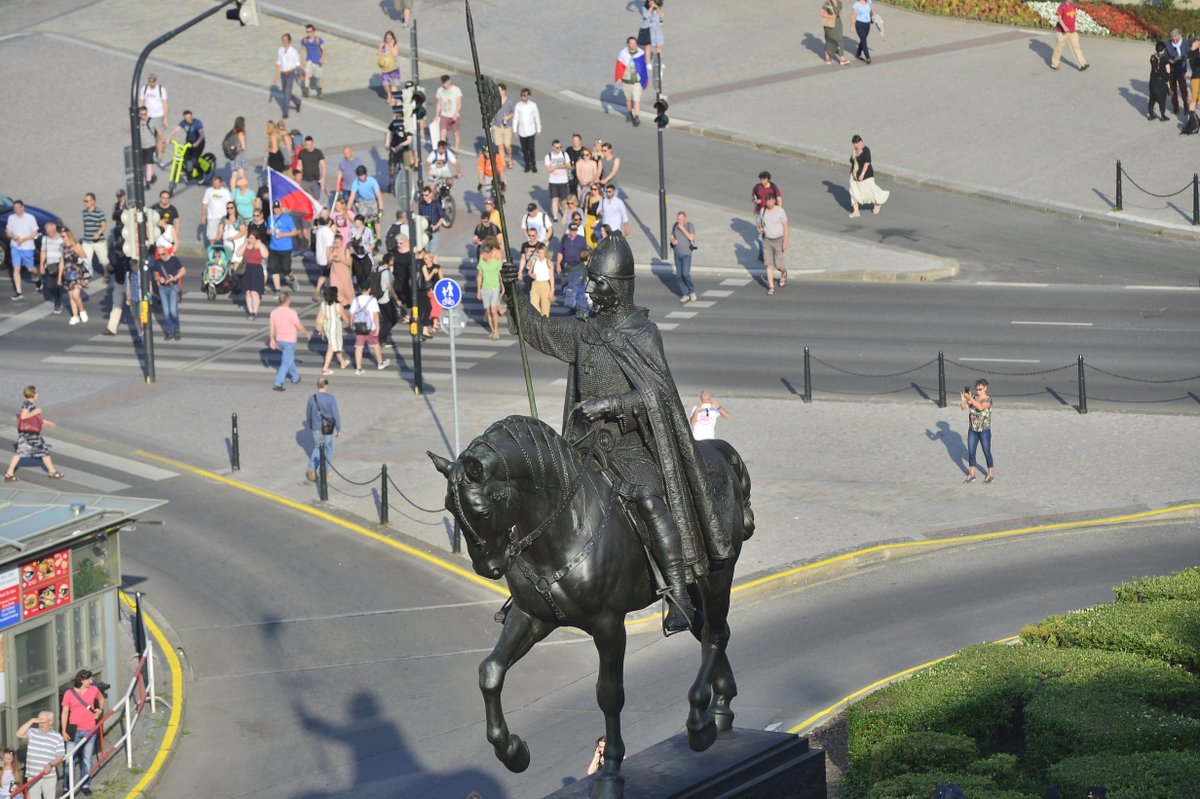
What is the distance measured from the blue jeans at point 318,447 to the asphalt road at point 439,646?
142cm

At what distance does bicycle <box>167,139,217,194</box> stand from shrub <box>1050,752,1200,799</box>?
1290 inches

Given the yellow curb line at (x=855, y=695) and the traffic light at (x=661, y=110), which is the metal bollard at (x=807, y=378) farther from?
the yellow curb line at (x=855, y=695)

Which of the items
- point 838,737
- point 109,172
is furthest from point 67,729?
point 109,172

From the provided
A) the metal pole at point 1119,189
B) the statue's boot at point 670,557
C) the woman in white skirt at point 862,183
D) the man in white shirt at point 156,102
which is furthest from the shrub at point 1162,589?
the man in white shirt at point 156,102

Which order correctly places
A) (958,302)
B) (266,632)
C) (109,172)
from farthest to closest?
1. (109,172)
2. (958,302)
3. (266,632)

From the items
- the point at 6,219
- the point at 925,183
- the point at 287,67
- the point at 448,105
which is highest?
the point at 287,67

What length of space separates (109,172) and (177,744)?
92.1 feet

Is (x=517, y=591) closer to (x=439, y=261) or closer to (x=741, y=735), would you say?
(x=741, y=735)

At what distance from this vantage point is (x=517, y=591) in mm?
14617

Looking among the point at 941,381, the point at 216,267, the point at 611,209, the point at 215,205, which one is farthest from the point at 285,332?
the point at 941,381

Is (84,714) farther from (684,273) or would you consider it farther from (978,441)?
(684,273)

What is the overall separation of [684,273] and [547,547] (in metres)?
26.4

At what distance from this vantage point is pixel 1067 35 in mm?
52875

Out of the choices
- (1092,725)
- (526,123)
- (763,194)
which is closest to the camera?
(1092,725)
